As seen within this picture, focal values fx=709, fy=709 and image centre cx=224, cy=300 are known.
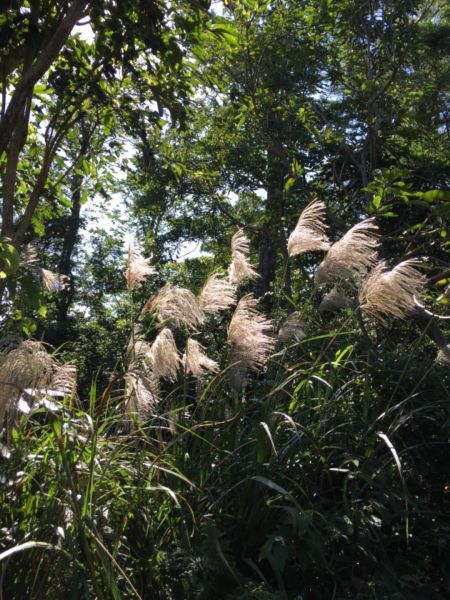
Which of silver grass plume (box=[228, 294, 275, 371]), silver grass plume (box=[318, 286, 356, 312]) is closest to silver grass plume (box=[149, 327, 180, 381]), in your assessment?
silver grass plume (box=[228, 294, 275, 371])

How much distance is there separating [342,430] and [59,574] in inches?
60.8

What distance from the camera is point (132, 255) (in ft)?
12.5

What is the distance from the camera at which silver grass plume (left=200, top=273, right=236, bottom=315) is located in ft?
11.8

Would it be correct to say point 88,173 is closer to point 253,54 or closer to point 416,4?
point 253,54

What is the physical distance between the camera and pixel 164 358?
10.7 ft

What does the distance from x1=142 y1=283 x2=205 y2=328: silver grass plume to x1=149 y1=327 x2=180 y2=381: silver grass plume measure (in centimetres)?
15

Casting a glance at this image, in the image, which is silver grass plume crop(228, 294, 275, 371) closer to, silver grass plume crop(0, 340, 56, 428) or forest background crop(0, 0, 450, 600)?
forest background crop(0, 0, 450, 600)

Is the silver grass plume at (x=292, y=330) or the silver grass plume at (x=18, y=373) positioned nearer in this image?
the silver grass plume at (x=18, y=373)

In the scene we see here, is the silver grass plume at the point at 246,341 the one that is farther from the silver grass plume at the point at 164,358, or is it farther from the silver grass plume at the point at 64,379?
the silver grass plume at the point at 64,379

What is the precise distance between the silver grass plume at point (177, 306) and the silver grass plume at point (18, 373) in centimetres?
92

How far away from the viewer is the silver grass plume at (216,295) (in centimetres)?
359

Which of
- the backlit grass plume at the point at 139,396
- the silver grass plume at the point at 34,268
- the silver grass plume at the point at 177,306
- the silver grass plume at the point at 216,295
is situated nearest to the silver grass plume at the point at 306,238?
the silver grass plume at the point at 216,295

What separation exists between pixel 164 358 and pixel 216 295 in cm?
52

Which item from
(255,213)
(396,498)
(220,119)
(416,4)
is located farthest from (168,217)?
(396,498)
